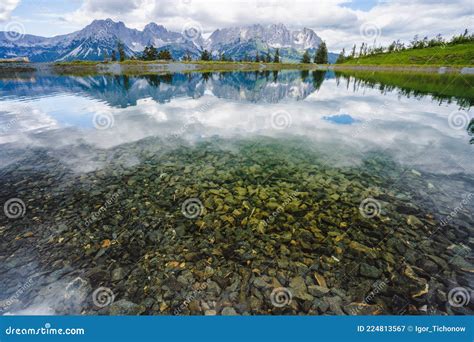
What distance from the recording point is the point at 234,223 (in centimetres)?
1055

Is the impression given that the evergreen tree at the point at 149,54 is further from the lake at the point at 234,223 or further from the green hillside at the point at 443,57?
the lake at the point at 234,223

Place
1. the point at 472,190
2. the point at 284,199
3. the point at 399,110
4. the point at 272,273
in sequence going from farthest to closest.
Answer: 1. the point at 399,110
2. the point at 472,190
3. the point at 284,199
4. the point at 272,273

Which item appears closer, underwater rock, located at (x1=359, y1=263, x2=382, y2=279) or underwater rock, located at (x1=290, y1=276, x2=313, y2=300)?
underwater rock, located at (x1=290, y1=276, x2=313, y2=300)

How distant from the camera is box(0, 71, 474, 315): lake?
24.1ft

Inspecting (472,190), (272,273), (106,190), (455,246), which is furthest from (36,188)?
(472,190)

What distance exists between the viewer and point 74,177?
555 inches

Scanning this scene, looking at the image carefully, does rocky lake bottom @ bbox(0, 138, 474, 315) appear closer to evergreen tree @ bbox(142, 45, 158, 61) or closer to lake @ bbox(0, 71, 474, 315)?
lake @ bbox(0, 71, 474, 315)

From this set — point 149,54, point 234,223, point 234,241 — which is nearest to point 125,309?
point 234,241

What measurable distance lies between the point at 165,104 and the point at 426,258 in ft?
114

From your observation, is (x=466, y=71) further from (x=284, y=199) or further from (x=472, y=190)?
(x=284, y=199)

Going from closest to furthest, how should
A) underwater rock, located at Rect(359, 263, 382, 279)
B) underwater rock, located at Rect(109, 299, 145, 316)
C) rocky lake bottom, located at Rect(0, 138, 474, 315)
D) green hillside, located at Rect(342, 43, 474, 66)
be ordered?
underwater rock, located at Rect(109, 299, 145, 316)
rocky lake bottom, located at Rect(0, 138, 474, 315)
underwater rock, located at Rect(359, 263, 382, 279)
green hillside, located at Rect(342, 43, 474, 66)

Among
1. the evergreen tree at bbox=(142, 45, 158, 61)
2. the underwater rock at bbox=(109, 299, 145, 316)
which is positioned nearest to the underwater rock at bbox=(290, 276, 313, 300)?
the underwater rock at bbox=(109, 299, 145, 316)

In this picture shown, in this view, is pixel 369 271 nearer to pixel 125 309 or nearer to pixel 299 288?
pixel 299 288

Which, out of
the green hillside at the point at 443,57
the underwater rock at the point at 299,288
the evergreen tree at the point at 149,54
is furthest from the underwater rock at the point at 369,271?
the evergreen tree at the point at 149,54
